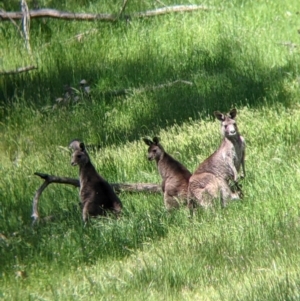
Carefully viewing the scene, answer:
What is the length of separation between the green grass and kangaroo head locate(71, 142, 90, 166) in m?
0.56

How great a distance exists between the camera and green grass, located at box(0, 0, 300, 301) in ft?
27.9

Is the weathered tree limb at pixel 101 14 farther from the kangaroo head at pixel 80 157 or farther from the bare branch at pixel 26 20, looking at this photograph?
the kangaroo head at pixel 80 157

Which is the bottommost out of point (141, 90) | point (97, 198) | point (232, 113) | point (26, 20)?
point (141, 90)

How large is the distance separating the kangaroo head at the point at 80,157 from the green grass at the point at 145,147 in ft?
1.83

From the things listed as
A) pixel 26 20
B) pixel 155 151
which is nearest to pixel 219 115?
pixel 155 151

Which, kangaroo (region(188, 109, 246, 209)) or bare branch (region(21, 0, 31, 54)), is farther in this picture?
bare branch (region(21, 0, 31, 54))

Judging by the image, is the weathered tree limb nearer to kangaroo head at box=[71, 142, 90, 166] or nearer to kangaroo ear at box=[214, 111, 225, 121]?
kangaroo ear at box=[214, 111, 225, 121]

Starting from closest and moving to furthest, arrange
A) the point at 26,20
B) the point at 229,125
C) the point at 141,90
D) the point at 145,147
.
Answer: the point at 229,125 < the point at 145,147 < the point at 141,90 < the point at 26,20

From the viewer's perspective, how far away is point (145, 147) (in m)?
13.3

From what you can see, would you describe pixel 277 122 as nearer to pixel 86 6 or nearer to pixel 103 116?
pixel 103 116

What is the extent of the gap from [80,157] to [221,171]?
1.68 meters

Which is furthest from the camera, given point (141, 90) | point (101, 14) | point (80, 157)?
point (101, 14)

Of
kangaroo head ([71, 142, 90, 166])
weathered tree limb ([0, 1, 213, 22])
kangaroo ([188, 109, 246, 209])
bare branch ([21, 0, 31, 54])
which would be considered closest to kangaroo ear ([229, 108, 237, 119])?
kangaroo ([188, 109, 246, 209])

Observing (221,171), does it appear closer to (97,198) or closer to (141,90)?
→ (97,198)
